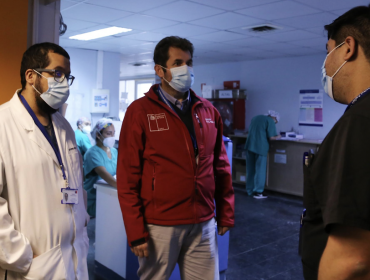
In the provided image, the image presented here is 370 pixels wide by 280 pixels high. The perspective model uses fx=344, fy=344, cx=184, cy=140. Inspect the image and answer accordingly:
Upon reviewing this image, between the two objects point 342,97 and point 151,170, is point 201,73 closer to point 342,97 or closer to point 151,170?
point 151,170

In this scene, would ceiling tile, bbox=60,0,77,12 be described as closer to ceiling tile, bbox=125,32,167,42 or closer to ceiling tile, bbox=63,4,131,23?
ceiling tile, bbox=63,4,131,23

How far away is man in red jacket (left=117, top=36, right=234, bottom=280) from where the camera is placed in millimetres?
1545

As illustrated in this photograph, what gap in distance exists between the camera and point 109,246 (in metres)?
2.71

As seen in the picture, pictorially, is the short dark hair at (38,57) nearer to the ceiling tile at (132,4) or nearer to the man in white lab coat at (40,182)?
the man in white lab coat at (40,182)

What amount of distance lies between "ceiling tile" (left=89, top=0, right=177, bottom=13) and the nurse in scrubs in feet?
4.04

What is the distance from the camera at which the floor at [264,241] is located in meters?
3.11

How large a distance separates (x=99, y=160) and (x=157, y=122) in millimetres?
1749

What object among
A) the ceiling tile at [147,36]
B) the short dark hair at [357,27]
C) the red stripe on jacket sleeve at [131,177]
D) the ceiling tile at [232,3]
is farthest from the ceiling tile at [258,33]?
the short dark hair at [357,27]

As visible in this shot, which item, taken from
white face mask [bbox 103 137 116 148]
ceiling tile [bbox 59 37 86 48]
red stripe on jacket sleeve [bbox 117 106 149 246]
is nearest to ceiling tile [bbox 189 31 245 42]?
ceiling tile [bbox 59 37 86 48]

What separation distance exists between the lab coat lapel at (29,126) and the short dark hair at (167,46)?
2.37 ft

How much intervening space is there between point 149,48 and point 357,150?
5973 millimetres

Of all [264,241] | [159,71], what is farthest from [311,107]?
[159,71]

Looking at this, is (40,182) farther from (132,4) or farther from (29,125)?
(132,4)

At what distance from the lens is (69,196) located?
140cm
